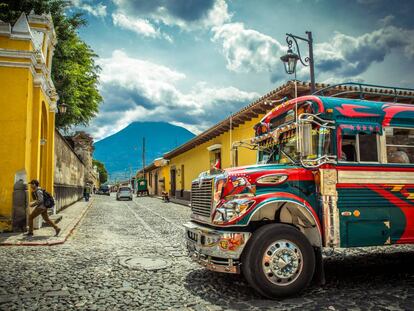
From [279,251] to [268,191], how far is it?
2.62 ft

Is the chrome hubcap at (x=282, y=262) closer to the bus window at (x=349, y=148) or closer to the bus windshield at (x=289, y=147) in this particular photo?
the bus windshield at (x=289, y=147)

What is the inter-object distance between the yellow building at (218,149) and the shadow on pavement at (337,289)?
2490mm

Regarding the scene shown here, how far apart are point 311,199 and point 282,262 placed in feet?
3.41

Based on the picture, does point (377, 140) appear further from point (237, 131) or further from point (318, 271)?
point (237, 131)

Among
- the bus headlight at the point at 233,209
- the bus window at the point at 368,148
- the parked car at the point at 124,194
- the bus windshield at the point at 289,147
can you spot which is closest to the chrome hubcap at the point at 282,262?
the bus headlight at the point at 233,209

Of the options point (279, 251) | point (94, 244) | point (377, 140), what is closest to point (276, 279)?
point (279, 251)

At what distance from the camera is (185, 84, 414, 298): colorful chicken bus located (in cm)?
445

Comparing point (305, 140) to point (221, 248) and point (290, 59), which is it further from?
point (290, 59)

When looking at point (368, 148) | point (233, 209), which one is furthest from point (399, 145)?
point (233, 209)

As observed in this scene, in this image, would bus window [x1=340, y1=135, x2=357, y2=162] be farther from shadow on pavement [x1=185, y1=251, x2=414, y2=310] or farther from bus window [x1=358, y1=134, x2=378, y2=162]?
shadow on pavement [x1=185, y1=251, x2=414, y2=310]

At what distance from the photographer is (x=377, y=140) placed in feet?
17.6

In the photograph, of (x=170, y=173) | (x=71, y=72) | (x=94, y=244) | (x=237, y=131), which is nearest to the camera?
(x=94, y=244)

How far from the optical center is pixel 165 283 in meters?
5.18

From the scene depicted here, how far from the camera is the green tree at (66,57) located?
62.4 ft
